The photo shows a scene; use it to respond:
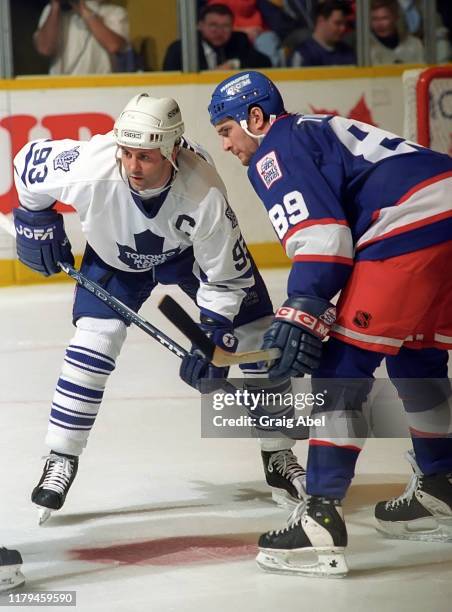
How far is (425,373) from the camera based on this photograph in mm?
2771

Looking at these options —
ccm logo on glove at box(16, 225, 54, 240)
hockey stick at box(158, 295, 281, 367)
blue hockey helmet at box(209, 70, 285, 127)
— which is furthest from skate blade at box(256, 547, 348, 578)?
ccm logo on glove at box(16, 225, 54, 240)

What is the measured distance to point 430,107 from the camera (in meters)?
5.96

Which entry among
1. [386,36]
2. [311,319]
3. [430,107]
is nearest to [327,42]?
[386,36]

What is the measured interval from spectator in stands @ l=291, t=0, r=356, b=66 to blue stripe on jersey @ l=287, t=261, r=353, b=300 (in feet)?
15.2

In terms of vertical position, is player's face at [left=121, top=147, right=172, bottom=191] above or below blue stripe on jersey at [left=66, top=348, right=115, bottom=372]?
above

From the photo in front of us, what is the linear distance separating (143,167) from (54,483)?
30.8 inches

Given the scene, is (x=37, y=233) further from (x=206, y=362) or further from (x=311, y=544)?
(x=311, y=544)

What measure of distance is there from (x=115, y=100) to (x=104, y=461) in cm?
363

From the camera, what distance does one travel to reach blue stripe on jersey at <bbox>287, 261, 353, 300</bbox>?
244cm

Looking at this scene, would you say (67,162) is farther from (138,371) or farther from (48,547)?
(138,371)

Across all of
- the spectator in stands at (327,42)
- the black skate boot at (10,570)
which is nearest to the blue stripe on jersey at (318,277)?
the black skate boot at (10,570)

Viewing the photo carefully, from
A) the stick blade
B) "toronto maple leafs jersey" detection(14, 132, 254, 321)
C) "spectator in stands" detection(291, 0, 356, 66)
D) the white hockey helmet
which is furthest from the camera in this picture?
"spectator in stands" detection(291, 0, 356, 66)

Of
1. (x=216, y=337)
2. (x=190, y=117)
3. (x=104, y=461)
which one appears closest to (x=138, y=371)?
(x=104, y=461)

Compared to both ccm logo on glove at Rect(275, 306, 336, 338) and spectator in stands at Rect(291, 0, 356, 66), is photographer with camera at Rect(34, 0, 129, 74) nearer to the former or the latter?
spectator in stands at Rect(291, 0, 356, 66)
